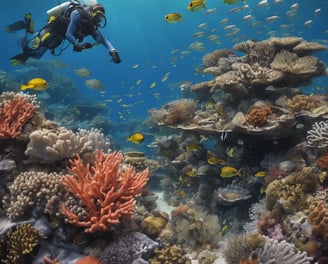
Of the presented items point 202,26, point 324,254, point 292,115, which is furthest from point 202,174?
point 202,26

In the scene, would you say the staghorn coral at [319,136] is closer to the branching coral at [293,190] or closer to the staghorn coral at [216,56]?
the branching coral at [293,190]

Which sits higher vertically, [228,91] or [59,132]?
[59,132]

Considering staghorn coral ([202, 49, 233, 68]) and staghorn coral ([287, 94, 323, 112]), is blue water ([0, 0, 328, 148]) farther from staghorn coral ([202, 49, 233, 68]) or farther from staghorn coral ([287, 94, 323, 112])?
staghorn coral ([287, 94, 323, 112])

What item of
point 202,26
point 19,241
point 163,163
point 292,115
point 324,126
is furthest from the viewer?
point 202,26

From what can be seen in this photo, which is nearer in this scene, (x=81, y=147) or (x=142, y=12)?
(x=81, y=147)

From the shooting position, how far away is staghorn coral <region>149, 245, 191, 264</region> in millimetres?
4715

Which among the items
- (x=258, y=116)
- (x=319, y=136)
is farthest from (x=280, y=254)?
(x=258, y=116)

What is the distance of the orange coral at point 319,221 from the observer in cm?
475

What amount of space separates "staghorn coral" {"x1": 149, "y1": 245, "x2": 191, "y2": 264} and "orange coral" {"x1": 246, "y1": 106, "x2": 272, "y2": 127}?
3526 mm

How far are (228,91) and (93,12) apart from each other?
398cm

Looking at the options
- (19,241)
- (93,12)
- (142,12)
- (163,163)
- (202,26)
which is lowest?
(142,12)

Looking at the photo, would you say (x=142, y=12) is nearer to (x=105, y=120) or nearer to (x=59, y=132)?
(x=105, y=120)

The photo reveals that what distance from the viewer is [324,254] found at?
483 cm

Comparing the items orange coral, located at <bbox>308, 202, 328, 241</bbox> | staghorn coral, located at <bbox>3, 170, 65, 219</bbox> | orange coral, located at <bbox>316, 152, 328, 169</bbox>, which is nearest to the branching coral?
orange coral, located at <bbox>316, 152, 328, 169</bbox>
